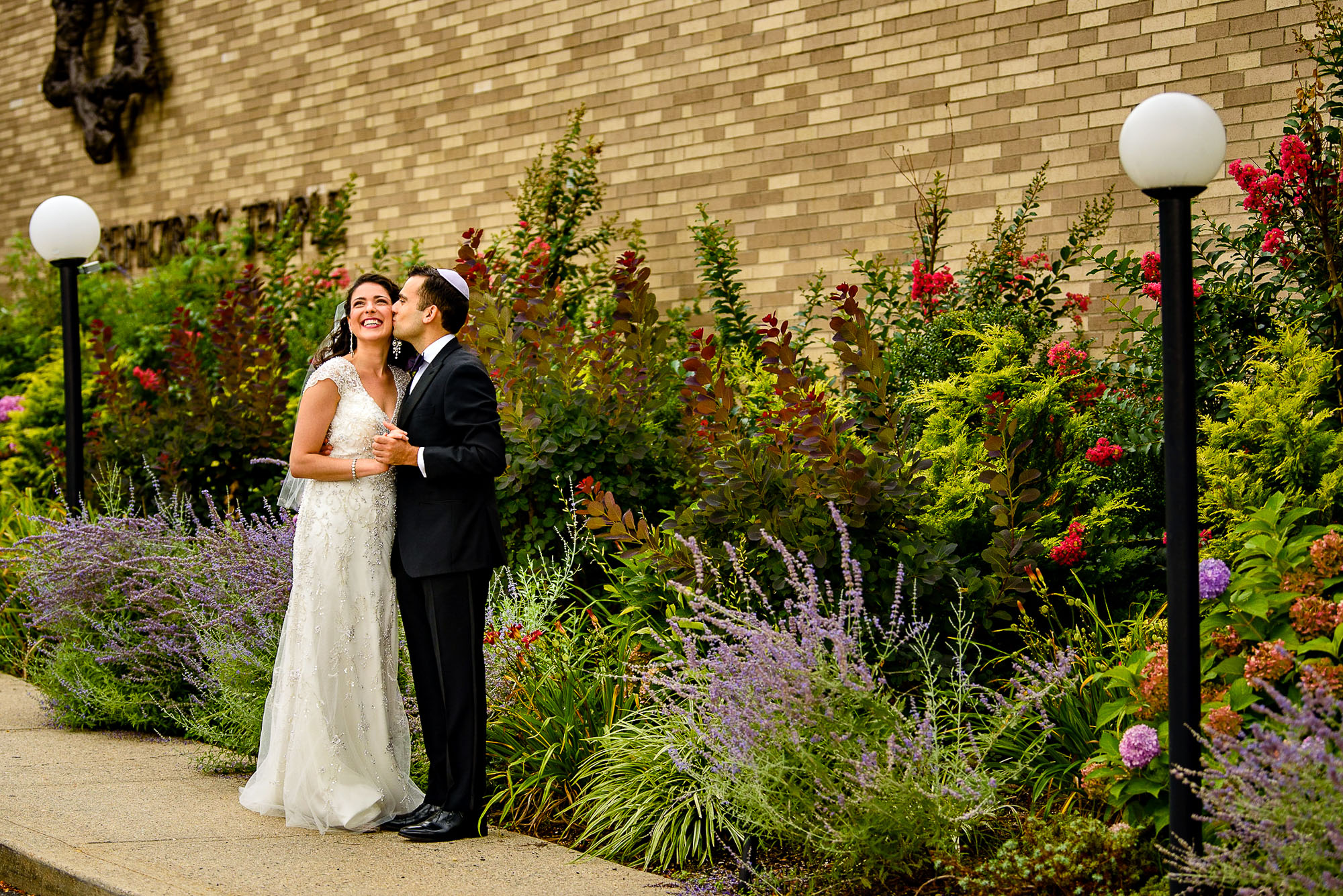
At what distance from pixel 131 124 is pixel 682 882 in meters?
11.5

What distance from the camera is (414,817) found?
443 cm

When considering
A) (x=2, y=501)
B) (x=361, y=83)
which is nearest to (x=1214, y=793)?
(x=2, y=501)

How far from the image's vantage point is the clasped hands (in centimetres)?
425

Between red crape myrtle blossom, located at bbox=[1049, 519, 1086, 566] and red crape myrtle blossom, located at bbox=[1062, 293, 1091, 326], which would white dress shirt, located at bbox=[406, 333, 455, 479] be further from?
red crape myrtle blossom, located at bbox=[1062, 293, 1091, 326]

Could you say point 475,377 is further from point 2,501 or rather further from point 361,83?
point 361,83

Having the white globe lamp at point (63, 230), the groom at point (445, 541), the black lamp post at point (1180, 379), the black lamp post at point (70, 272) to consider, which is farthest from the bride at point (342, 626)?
the white globe lamp at point (63, 230)

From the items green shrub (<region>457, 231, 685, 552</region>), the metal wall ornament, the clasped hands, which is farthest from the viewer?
the metal wall ornament

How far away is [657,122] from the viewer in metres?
9.00

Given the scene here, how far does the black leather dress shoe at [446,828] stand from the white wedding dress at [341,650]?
22cm

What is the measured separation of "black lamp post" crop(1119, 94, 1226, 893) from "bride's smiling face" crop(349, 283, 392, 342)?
260 cm

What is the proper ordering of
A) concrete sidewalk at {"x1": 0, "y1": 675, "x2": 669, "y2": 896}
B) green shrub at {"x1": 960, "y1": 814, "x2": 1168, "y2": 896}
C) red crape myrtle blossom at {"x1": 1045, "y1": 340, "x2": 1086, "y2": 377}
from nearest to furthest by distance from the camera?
green shrub at {"x1": 960, "y1": 814, "x2": 1168, "y2": 896}, concrete sidewalk at {"x1": 0, "y1": 675, "x2": 669, "y2": 896}, red crape myrtle blossom at {"x1": 1045, "y1": 340, "x2": 1086, "y2": 377}

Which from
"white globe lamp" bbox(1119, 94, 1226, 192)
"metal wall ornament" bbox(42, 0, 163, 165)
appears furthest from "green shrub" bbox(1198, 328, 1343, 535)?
"metal wall ornament" bbox(42, 0, 163, 165)

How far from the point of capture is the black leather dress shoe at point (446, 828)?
4.30 meters

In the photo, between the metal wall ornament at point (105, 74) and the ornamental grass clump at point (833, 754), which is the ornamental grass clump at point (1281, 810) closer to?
the ornamental grass clump at point (833, 754)
